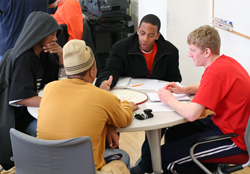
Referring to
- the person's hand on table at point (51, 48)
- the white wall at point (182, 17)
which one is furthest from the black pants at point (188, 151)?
the white wall at point (182, 17)

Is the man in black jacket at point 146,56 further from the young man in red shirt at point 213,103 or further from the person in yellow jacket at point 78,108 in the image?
the person in yellow jacket at point 78,108

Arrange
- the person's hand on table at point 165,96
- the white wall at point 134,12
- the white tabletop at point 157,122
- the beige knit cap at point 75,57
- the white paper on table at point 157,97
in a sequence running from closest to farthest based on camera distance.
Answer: the beige knit cap at point 75,57 < the white tabletop at point 157,122 < the person's hand on table at point 165,96 < the white paper on table at point 157,97 < the white wall at point 134,12

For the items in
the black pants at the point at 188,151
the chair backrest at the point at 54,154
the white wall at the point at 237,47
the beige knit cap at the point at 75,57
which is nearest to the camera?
the chair backrest at the point at 54,154

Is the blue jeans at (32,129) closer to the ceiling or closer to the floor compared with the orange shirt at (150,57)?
closer to the floor

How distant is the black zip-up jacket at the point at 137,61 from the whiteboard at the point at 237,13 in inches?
26.5

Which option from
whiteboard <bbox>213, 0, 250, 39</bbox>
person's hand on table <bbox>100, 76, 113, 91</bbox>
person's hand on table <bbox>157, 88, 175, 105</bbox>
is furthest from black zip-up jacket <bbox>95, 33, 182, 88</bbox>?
whiteboard <bbox>213, 0, 250, 39</bbox>

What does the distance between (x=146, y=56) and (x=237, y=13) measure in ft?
3.17

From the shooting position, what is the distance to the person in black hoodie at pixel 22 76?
1.88 m

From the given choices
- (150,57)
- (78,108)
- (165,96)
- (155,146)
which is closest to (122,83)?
(150,57)

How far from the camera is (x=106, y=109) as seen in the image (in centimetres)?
146

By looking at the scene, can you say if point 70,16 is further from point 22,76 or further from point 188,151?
point 188,151

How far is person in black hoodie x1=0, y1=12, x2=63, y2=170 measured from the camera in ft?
6.17

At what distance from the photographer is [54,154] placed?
1.31 meters

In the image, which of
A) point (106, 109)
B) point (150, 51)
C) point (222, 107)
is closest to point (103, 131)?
point (106, 109)
